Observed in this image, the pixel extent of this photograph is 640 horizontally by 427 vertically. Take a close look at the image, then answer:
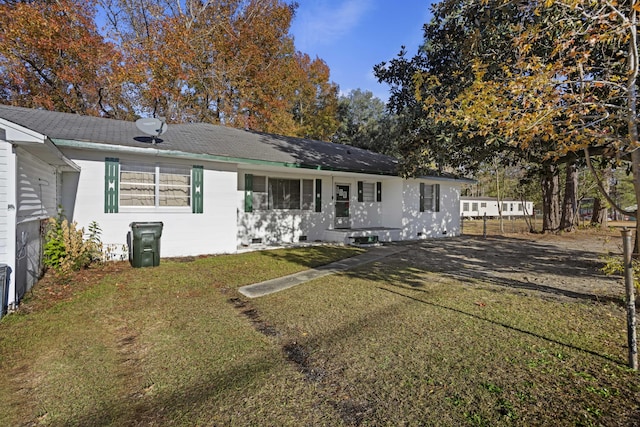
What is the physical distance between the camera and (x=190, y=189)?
921 cm

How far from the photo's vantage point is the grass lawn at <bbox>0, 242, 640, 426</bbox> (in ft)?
8.52

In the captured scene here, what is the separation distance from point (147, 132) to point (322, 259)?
5.86 m

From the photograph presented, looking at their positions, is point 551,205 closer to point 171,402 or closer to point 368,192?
point 368,192

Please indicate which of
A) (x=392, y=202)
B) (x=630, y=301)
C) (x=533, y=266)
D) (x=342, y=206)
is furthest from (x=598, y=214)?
(x=630, y=301)

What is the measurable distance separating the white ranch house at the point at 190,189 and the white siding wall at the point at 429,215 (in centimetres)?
7

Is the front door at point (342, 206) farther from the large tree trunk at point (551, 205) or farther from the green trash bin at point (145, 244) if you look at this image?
the large tree trunk at point (551, 205)

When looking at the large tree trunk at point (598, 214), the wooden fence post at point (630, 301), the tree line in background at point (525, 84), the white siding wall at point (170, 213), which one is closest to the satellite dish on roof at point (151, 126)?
the white siding wall at point (170, 213)

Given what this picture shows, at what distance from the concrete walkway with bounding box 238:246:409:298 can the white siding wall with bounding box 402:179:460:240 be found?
3.94 meters

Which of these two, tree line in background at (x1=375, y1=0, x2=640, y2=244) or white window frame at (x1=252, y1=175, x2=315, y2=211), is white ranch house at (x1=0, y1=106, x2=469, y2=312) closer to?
white window frame at (x1=252, y1=175, x2=315, y2=211)

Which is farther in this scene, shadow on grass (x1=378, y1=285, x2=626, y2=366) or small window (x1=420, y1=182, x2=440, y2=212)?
small window (x1=420, y1=182, x2=440, y2=212)

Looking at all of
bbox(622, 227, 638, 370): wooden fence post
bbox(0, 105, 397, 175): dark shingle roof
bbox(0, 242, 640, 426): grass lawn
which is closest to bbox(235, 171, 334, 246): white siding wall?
bbox(0, 105, 397, 175): dark shingle roof

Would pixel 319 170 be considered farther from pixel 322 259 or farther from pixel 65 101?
pixel 65 101

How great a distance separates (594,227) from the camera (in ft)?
66.7

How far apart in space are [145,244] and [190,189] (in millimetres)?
2119
